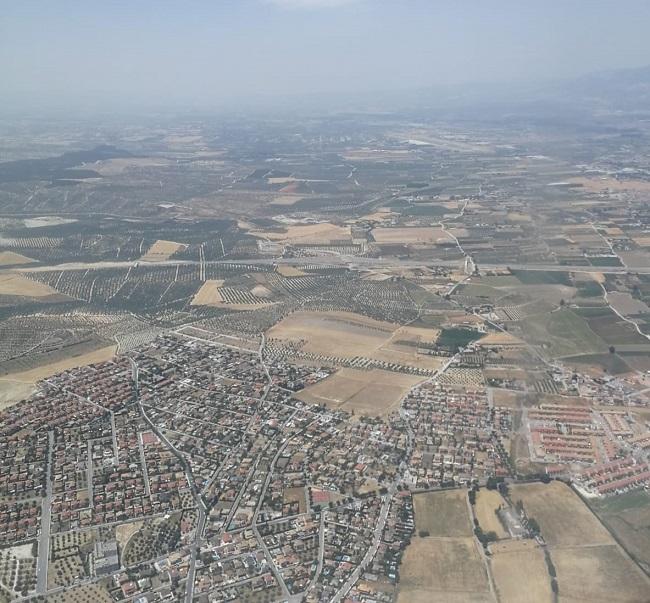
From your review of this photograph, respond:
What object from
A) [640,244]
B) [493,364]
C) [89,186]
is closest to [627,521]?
[493,364]

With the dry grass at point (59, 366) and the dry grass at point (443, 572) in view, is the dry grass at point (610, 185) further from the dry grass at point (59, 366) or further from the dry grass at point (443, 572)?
the dry grass at point (443, 572)

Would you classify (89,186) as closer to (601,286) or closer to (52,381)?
(52,381)

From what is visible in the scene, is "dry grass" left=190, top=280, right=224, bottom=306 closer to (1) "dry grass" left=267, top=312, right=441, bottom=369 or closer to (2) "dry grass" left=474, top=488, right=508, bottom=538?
(1) "dry grass" left=267, top=312, right=441, bottom=369

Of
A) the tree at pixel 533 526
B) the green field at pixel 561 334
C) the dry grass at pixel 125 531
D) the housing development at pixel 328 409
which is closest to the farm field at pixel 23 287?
the housing development at pixel 328 409

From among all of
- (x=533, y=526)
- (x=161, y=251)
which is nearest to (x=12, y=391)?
(x=533, y=526)

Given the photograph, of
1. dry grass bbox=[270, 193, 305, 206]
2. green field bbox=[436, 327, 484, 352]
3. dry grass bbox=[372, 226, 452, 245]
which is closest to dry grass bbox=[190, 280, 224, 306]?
green field bbox=[436, 327, 484, 352]

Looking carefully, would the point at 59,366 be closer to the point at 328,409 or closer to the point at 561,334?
the point at 328,409
